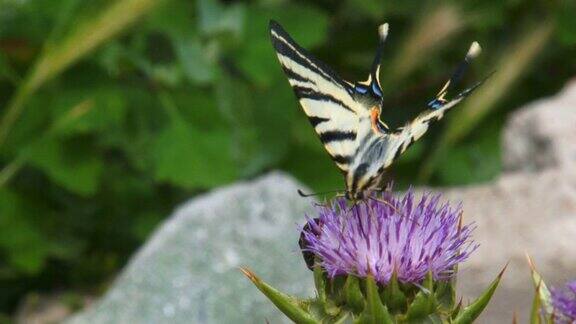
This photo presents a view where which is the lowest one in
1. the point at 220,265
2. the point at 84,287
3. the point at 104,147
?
the point at 84,287

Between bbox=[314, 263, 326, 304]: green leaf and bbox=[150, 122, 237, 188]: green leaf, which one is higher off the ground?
bbox=[314, 263, 326, 304]: green leaf

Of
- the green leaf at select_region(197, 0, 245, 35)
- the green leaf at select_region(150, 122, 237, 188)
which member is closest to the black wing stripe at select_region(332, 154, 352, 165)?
the green leaf at select_region(150, 122, 237, 188)

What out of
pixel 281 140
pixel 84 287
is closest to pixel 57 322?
pixel 84 287

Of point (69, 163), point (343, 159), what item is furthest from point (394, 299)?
point (69, 163)

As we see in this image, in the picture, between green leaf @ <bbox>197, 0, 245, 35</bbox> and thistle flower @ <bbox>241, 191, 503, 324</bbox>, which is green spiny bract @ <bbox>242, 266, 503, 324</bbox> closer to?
thistle flower @ <bbox>241, 191, 503, 324</bbox>

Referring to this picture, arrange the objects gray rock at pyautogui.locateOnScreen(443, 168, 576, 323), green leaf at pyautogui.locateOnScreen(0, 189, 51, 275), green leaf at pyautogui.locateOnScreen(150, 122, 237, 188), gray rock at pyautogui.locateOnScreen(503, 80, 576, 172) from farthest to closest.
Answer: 1. gray rock at pyautogui.locateOnScreen(503, 80, 576, 172)
2. green leaf at pyautogui.locateOnScreen(0, 189, 51, 275)
3. green leaf at pyautogui.locateOnScreen(150, 122, 237, 188)
4. gray rock at pyautogui.locateOnScreen(443, 168, 576, 323)

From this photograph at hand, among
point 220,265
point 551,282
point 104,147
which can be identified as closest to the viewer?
point 551,282

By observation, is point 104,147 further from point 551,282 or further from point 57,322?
point 551,282
